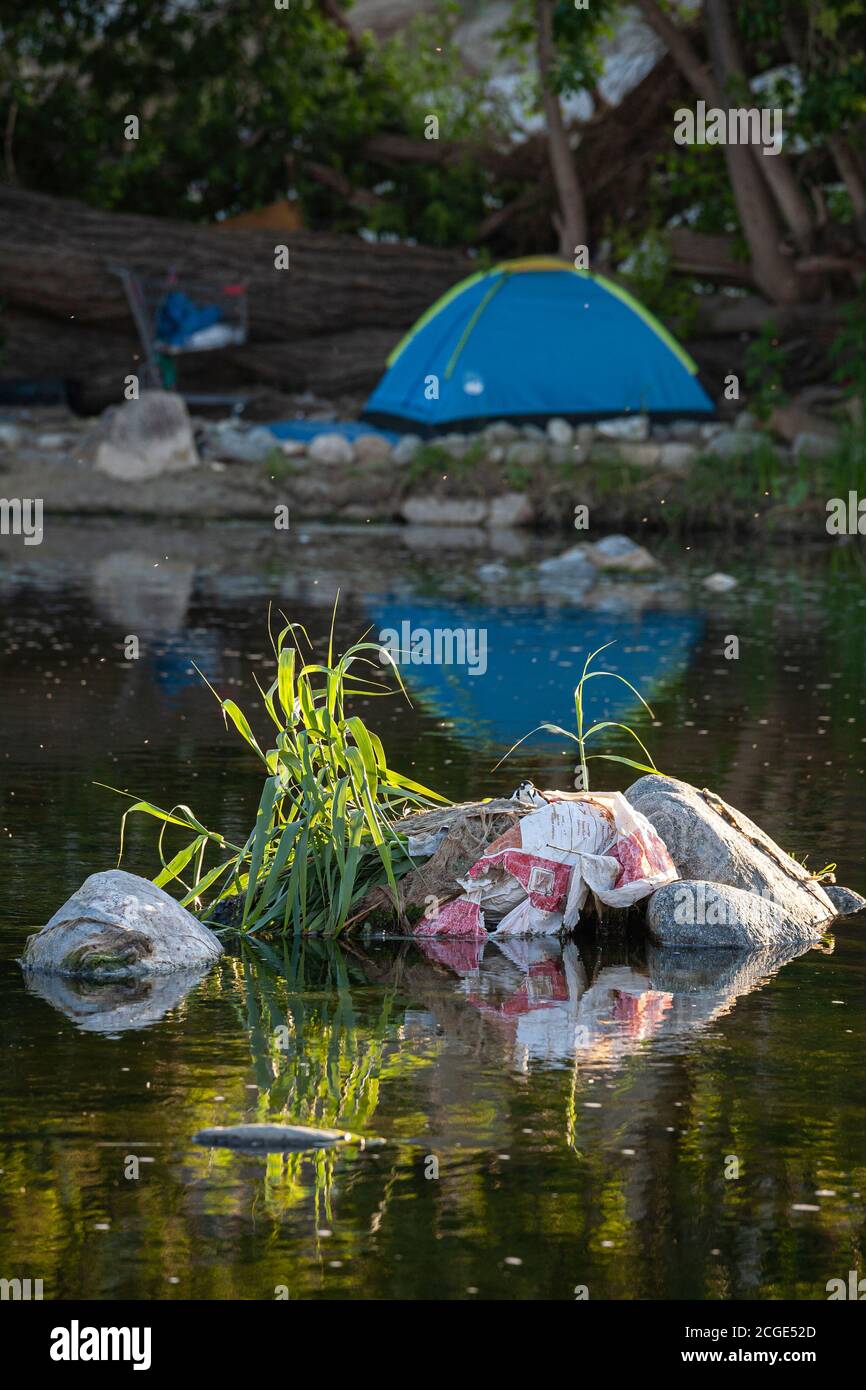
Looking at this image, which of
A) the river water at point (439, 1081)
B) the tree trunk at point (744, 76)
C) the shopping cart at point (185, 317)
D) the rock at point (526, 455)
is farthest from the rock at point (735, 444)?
the river water at point (439, 1081)

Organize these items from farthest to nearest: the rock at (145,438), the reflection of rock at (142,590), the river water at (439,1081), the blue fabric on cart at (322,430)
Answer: the blue fabric on cart at (322,430) → the rock at (145,438) → the reflection of rock at (142,590) → the river water at (439,1081)

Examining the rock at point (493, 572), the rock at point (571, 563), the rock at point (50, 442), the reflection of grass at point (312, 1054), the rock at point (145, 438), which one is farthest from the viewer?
the rock at point (50, 442)

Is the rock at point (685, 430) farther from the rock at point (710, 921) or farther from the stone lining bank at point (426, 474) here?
the rock at point (710, 921)

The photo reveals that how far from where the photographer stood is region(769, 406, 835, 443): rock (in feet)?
79.4

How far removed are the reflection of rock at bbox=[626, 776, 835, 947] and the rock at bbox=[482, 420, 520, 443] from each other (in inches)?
623

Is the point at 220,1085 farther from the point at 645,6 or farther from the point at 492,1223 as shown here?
the point at 645,6

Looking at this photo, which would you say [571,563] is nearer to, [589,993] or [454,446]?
[454,446]

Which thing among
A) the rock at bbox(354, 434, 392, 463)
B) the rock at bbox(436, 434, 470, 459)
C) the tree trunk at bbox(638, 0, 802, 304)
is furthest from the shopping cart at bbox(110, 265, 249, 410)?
the tree trunk at bbox(638, 0, 802, 304)

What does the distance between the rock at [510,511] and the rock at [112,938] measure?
15.8 m

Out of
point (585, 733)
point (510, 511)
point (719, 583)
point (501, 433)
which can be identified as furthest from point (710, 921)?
point (501, 433)

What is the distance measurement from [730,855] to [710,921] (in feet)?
0.97

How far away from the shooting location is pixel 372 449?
2391 centimetres

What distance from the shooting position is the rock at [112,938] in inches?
286
